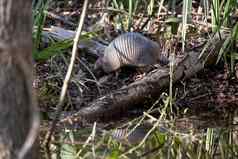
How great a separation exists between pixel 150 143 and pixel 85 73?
1.68 meters

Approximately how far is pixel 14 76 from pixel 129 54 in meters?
3.14

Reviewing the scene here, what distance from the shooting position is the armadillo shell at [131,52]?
496 cm

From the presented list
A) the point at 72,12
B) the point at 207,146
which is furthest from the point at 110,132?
the point at 72,12

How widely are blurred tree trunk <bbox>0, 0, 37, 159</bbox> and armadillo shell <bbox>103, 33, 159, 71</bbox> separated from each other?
3015mm

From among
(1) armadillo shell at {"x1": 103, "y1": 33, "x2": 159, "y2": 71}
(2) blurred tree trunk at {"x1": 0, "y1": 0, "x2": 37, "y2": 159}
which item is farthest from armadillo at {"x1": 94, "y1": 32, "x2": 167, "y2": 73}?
(2) blurred tree trunk at {"x1": 0, "y1": 0, "x2": 37, "y2": 159}

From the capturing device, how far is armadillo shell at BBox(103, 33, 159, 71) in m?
4.96

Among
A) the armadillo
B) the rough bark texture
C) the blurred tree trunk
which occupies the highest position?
the blurred tree trunk

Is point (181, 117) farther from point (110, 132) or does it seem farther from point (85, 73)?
point (85, 73)

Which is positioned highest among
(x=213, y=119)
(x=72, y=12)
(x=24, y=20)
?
(x=24, y=20)

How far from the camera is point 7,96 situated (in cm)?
188

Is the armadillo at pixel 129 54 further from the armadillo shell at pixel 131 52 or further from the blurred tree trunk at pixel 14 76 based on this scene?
the blurred tree trunk at pixel 14 76

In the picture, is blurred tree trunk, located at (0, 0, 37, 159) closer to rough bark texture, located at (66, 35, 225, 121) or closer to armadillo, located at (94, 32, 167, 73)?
rough bark texture, located at (66, 35, 225, 121)

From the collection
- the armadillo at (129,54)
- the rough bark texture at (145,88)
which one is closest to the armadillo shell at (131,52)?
the armadillo at (129,54)

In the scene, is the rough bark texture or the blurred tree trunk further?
the rough bark texture
